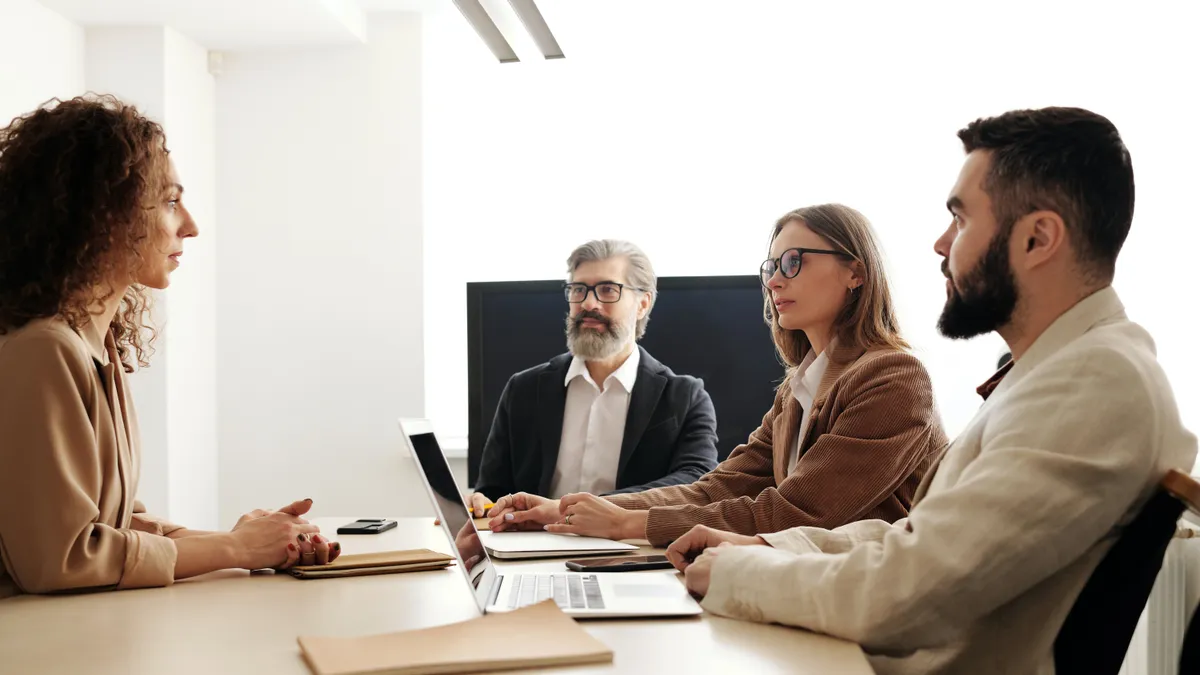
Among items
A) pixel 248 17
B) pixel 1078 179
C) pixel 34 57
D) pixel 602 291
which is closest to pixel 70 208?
pixel 1078 179

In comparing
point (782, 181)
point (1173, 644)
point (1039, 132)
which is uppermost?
point (782, 181)

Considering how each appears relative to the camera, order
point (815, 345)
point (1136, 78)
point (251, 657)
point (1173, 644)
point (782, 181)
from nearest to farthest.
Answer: point (251, 657) → point (815, 345) → point (1173, 644) → point (1136, 78) → point (782, 181)

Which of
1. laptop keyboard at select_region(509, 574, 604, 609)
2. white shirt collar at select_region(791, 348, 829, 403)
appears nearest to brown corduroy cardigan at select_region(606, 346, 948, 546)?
white shirt collar at select_region(791, 348, 829, 403)

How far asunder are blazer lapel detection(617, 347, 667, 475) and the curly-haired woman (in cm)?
161

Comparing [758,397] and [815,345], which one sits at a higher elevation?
[815,345]

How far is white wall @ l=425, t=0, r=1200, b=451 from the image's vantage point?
16.1ft

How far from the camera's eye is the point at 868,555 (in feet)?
4.36

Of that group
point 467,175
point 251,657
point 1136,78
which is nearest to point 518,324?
point 467,175

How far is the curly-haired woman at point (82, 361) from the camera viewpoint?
1.59 m

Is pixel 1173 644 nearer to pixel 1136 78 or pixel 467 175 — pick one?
pixel 1136 78

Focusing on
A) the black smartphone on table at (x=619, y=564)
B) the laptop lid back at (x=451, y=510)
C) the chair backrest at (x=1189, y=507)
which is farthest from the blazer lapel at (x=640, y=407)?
the chair backrest at (x=1189, y=507)

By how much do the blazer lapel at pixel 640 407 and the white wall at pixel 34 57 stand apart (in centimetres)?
255

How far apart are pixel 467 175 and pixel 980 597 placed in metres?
4.45

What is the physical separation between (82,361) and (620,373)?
2091mm
